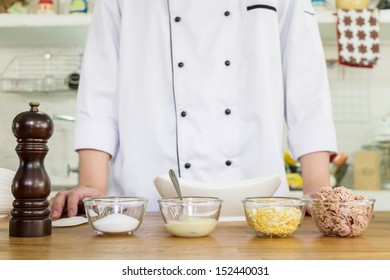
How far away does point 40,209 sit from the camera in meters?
0.95

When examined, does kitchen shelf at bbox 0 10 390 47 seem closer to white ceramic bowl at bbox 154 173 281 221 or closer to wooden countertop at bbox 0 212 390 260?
white ceramic bowl at bbox 154 173 281 221

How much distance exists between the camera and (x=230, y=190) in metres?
1.14

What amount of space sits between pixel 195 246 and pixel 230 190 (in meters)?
0.32

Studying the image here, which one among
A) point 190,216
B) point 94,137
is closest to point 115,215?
point 190,216

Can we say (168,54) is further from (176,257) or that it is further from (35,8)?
(35,8)

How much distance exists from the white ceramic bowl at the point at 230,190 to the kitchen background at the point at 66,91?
2.18 metres

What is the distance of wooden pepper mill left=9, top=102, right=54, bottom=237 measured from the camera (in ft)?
3.05

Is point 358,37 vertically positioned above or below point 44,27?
below

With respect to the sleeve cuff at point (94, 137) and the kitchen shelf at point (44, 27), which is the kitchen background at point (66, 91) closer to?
the kitchen shelf at point (44, 27)

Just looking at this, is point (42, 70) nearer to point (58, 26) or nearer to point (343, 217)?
point (58, 26)

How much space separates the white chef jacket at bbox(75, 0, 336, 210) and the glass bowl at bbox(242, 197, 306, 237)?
674 mm

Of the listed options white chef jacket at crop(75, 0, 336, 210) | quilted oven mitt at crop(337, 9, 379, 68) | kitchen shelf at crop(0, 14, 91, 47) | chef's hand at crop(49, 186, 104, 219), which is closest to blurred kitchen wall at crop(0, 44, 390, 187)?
kitchen shelf at crop(0, 14, 91, 47)

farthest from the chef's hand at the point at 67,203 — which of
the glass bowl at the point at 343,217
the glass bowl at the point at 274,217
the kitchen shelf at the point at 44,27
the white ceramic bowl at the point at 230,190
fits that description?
the kitchen shelf at the point at 44,27

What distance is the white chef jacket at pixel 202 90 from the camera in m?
1.64
